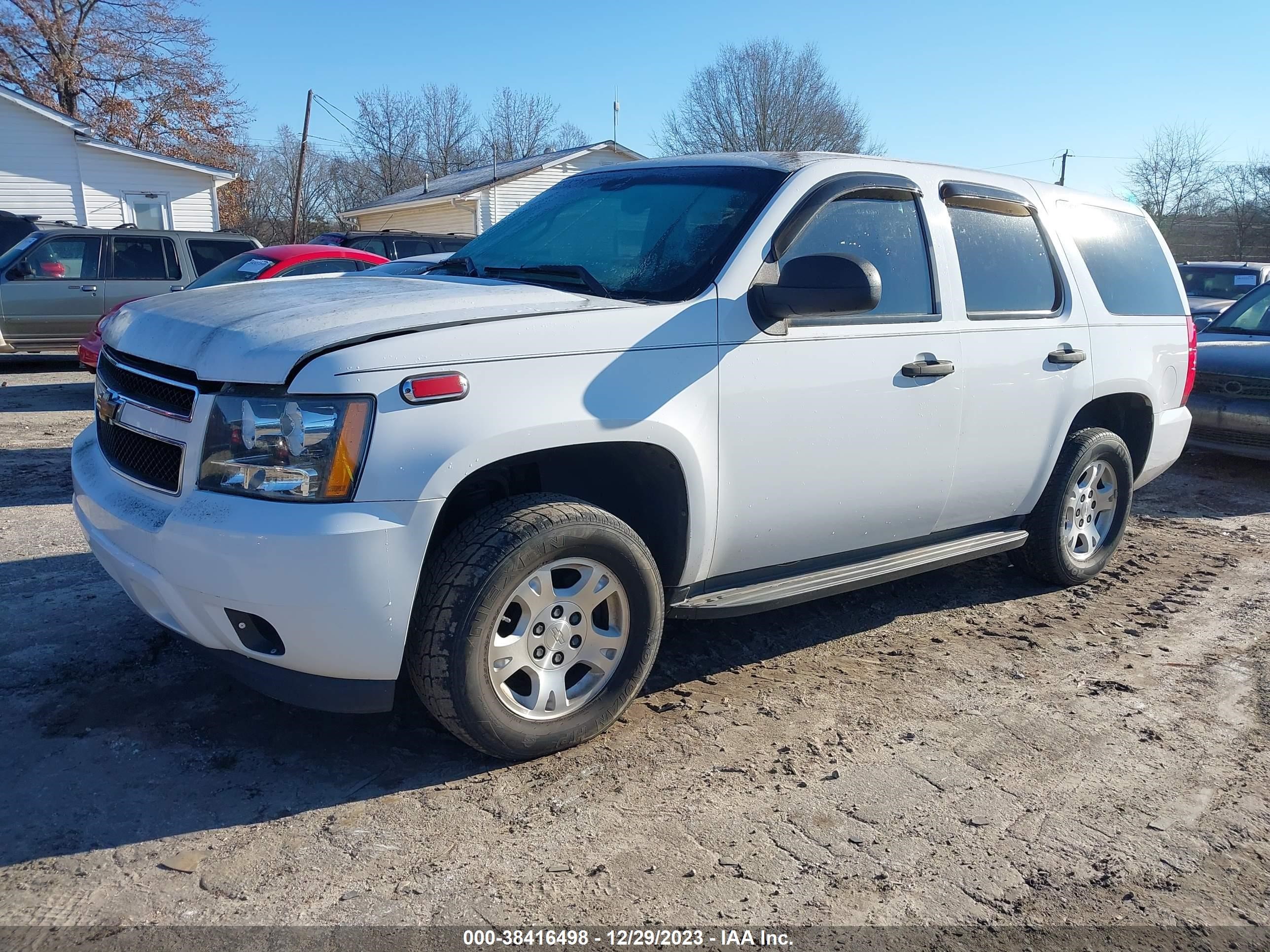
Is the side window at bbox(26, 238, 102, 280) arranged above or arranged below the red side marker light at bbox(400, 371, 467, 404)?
above

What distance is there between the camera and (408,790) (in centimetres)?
306

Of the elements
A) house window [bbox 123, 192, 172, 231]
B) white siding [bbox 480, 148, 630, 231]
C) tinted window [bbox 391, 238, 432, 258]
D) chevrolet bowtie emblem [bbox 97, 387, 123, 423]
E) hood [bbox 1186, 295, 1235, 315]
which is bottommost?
hood [bbox 1186, 295, 1235, 315]

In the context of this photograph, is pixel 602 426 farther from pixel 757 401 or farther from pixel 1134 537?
pixel 1134 537

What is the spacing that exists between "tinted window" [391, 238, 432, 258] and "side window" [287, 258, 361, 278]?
448 cm

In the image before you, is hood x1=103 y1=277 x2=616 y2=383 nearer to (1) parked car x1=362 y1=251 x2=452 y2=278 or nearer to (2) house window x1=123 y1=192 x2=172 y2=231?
(1) parked car x1=362 y1=251 x2=452 y2=278

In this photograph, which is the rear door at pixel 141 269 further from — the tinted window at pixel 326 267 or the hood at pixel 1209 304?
the hood at pixel 1209 304

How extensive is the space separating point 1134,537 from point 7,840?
6.16 meters

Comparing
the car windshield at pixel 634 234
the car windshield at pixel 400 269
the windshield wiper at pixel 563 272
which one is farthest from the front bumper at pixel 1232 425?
the car windshield at pixel 400 269

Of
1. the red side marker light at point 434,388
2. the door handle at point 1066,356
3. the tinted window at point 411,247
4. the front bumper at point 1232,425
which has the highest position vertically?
the tinted window at point 411,247

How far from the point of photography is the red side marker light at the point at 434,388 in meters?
2.77

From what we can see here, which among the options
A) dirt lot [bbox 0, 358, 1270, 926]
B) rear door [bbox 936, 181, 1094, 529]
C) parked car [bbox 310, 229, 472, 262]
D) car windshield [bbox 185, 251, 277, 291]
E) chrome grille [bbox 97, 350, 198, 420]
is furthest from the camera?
parked car [bbox 310, 229, 472, 262]

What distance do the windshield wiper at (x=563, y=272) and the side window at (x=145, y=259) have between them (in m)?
10.9

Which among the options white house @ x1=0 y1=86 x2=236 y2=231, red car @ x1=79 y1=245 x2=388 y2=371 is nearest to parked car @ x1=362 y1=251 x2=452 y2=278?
red car @ x1=79 y1=245 x2=388 y2=371

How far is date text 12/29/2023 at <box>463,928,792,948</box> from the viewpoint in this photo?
2412 millimetres
